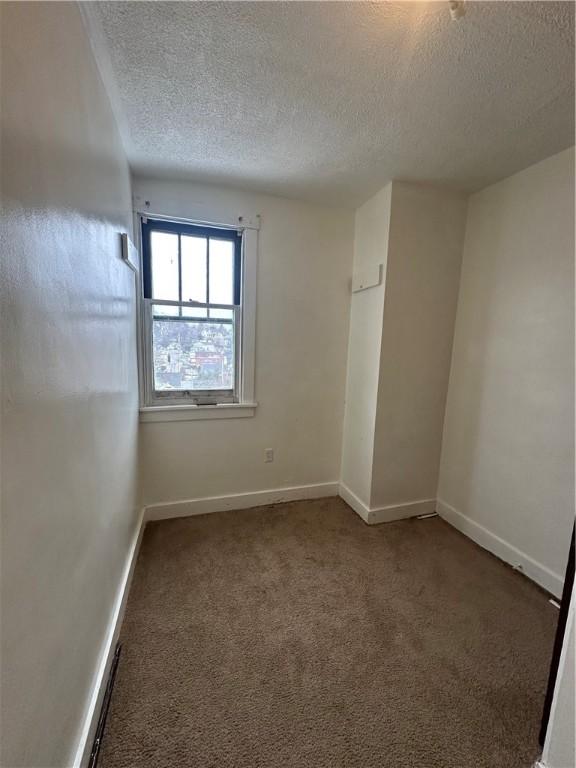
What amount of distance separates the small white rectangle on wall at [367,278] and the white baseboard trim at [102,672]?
2339 millimetres

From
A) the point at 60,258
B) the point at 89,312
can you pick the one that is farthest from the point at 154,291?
the point at 60,258

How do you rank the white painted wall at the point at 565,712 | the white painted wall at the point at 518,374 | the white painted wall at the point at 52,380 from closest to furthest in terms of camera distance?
the white painted wall at the point at 52,380
the white painted wall at the point at 565,712
the white painted wall at the point at 518,374

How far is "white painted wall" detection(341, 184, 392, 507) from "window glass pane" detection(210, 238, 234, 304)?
101 centimetres

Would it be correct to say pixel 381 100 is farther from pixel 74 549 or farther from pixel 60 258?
pixel 74 549

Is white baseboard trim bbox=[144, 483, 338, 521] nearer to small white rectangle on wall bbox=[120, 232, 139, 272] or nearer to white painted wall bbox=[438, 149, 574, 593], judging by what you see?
white painted wall bbox=[438, 149, 574, 593]

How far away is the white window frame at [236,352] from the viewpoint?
223cm

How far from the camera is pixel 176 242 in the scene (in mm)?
2281

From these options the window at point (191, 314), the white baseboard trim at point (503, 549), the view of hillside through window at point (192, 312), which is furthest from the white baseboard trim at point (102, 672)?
the white baseboard trim at point (503, 549)

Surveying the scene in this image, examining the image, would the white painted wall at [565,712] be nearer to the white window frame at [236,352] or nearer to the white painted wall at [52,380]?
the white painted wall at [52,380]

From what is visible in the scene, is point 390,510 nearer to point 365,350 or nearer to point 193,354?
point 365,350

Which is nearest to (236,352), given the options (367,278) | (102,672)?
(367,278)

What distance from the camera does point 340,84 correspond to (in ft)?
4.31

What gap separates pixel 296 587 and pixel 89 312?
1.72m

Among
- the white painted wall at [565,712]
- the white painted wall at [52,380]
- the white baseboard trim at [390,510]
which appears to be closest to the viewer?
the white painted wall at [52,380]
